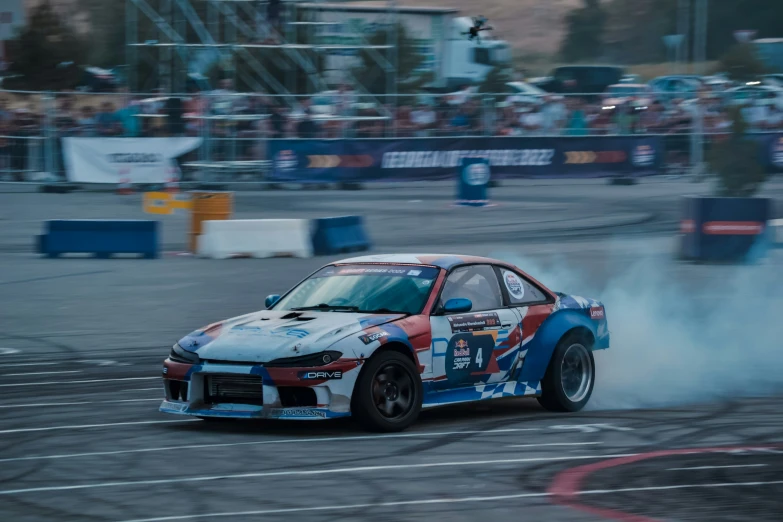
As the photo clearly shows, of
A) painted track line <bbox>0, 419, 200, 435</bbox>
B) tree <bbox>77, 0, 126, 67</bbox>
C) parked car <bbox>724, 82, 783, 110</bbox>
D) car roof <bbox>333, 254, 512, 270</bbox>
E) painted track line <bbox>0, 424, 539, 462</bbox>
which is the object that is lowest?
painted track line <bbox>0, 419, 200, 435</bbox>

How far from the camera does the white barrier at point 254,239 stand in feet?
68.2

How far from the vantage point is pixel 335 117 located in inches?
1209

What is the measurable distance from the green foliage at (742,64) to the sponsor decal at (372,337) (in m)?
43.9

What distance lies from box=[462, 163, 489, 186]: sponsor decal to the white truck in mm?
7600

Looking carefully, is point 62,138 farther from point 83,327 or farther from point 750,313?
point 750,313

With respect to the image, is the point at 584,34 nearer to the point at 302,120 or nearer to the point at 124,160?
the point at 302,120

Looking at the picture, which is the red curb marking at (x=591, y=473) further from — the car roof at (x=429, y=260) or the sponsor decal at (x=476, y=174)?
the sponsor decal at (x=476, y=174)

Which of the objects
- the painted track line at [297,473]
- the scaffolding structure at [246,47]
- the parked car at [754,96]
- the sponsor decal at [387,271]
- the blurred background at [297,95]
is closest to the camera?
the painted track line at [297,473]

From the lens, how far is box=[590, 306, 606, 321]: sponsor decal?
32.7 feet

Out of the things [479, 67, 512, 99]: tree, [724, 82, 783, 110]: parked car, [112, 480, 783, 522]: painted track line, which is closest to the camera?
[112, 480, 783, 522]: painted track line

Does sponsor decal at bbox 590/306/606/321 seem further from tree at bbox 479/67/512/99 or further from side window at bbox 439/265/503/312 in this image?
tree at bbox 479/67/512/99

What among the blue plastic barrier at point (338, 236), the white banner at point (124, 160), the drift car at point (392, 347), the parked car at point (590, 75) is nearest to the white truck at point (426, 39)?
the parked car at point (590, 75)

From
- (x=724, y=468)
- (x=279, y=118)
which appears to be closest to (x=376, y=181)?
(x=279, y=118)

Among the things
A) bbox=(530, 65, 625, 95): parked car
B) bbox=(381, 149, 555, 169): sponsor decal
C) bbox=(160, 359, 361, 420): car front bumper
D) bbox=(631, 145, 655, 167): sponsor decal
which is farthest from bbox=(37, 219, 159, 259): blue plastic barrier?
bbox=(530, 65, 625, 95): parked car
